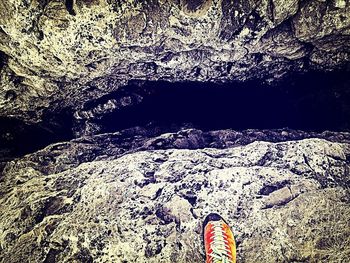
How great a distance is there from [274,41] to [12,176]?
3.53 meters

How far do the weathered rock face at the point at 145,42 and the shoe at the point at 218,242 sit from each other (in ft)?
6.38

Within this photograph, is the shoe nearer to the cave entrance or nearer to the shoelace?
the shoelace

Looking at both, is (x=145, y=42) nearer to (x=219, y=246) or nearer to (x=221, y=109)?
(x=221, y=109)

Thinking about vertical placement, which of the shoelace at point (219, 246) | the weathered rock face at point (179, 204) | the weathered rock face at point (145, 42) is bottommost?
the shoelace at point (219, 246)

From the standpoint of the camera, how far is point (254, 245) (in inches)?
115

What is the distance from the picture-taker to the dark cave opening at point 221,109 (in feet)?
14.0

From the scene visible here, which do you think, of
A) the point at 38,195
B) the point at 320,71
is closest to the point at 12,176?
the point at 38,195

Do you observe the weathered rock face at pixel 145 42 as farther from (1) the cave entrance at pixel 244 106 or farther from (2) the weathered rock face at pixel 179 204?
(2) the weathered rock face at pixel 179 204

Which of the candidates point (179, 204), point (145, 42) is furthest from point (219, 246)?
point (145, 42)

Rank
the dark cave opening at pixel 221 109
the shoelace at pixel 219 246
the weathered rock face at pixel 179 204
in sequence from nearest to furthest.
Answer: the shoelace at pixel 219 246
the weathered rock face at pixel 179 204
the dark cave opening at pixel 221 109

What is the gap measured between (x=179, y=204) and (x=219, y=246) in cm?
59

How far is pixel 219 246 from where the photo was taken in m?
2.80

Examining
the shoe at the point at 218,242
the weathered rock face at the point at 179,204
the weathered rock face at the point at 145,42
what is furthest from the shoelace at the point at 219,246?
the weathered rock face at the point at 145,42

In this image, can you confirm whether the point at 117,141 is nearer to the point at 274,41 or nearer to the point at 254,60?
the point at 254,60
